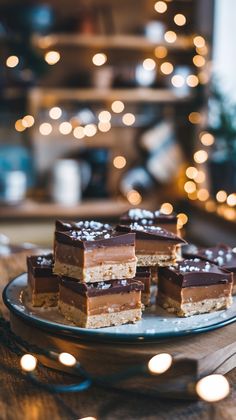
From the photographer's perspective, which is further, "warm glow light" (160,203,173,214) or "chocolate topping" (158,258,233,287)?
"warm glow light" (160,203,173,214)

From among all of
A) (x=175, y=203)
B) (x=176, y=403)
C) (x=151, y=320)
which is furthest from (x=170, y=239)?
(x=175, y=203)

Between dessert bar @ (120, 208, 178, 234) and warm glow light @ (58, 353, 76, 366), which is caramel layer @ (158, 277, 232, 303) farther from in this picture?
warm glow light @ (58, 353, 76, 366)

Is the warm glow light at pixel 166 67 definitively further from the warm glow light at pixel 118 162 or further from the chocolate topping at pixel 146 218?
the chocolate topping at pixel 146 218

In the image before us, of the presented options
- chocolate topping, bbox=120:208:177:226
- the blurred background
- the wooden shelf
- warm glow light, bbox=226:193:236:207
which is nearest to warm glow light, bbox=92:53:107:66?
the blurred background

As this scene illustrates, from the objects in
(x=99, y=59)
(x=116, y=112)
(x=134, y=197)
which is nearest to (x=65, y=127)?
Answer: (x=116, y=112)

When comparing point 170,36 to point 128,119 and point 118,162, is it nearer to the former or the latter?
point 128,119

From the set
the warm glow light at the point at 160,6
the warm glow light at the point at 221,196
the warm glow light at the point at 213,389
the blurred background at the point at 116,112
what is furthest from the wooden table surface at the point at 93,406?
the warm glow light at the point at 160,6
